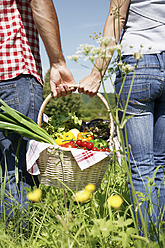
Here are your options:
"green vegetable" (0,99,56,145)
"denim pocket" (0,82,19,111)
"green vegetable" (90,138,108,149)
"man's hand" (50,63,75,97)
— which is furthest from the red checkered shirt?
"green vegetable" (90,138,108,149)

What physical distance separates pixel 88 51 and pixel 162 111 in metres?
0.69

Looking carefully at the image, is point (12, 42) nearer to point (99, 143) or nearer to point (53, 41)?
point (53, 41)

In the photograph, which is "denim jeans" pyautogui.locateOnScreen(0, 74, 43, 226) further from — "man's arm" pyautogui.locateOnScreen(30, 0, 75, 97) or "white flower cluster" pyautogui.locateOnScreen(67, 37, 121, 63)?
"white flower cluster" pyautogui.locateOnScreen(67, 37, 121, 63)

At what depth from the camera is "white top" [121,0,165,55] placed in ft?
4.70

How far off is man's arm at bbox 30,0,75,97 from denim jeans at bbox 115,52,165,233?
412mm

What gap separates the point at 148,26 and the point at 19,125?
875 mm

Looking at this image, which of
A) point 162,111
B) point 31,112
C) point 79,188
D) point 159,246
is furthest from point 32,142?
point 159,246

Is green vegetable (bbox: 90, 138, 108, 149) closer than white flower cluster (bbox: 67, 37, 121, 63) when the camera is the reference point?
No

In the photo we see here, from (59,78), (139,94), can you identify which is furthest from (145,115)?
(59,78)

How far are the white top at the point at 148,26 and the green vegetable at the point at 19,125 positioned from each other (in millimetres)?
641

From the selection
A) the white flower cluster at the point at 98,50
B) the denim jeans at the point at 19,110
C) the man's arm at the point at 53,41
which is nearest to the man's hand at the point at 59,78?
the man's arm at the point at 53,41

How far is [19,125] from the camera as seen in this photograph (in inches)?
64.4

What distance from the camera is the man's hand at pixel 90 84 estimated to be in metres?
1.72

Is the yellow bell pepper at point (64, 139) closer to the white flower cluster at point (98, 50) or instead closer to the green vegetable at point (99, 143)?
the green vegetable at point (99, 143)
